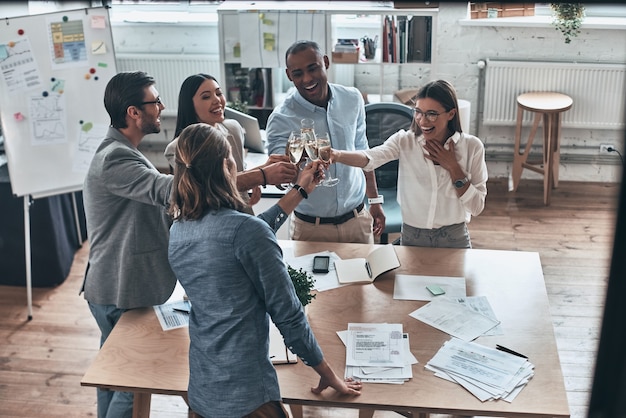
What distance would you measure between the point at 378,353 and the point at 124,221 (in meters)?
0.90

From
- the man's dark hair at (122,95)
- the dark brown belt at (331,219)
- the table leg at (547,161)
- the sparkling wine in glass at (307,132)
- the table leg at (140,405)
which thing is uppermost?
the man's dark hair at (122,95)

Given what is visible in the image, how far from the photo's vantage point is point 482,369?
2.01m

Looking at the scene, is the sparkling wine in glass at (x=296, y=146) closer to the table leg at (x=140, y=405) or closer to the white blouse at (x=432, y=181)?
the white blouse at (x=432, y=181)

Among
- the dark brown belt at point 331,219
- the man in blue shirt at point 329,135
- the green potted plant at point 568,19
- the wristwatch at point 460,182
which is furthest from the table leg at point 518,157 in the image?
the wristwatch at point 460,182

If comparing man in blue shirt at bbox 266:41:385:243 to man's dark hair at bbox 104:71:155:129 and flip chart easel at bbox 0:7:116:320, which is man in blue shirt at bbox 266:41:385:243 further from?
flip chart easel at bbox 0:7:116:320

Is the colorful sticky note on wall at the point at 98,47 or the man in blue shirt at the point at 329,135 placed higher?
the colorful sticky note on wall at the point at 98,47

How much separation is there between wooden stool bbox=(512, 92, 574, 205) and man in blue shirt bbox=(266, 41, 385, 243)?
7.94ft

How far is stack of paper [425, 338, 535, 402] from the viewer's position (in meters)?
1.92

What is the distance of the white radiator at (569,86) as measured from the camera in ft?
16.6

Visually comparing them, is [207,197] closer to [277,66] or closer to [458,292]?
[458,292]

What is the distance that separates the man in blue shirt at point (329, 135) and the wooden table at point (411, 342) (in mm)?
132

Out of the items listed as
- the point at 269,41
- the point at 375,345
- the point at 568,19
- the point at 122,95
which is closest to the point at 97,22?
the point at 269,41

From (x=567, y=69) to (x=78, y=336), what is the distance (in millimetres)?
3725

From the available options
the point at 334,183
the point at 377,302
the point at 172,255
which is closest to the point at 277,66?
the point at 334,183
